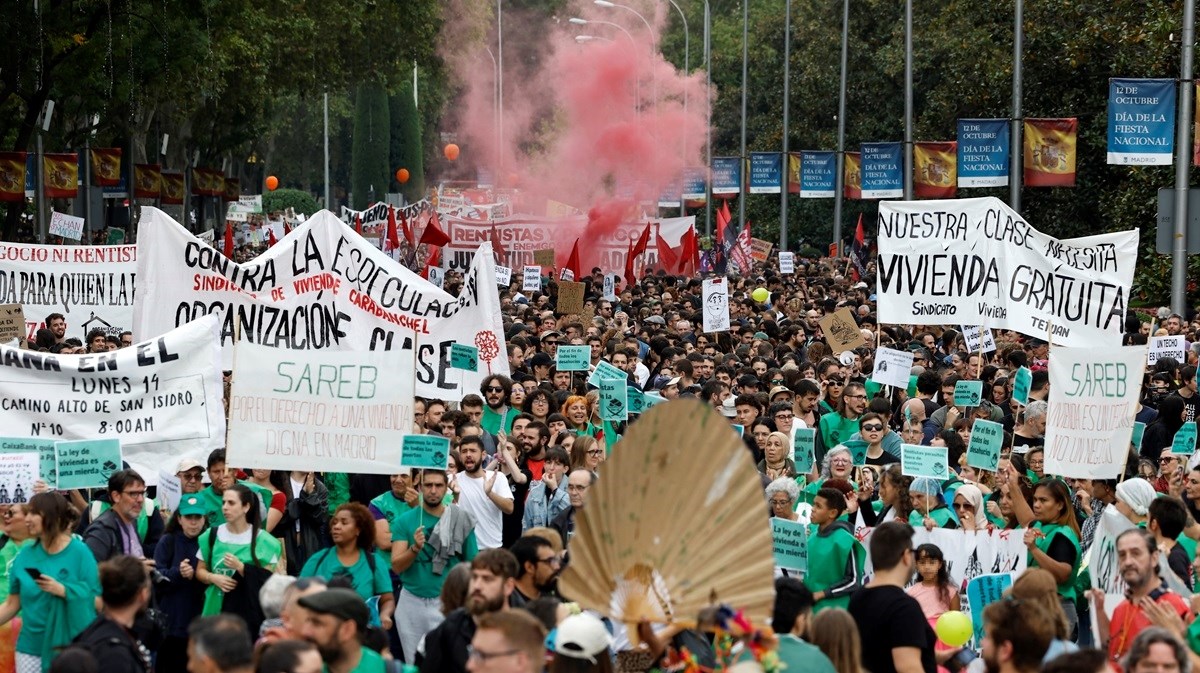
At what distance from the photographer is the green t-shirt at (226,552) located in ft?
30.0

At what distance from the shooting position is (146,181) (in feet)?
151

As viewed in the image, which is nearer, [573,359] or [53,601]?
[53,601]

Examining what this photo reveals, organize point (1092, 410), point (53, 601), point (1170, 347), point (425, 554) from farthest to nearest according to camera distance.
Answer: point (1170, 347) < point (1092, 410) < point (425, 554) < point (53, 601)

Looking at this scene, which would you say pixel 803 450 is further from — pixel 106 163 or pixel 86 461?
pixel 106 163

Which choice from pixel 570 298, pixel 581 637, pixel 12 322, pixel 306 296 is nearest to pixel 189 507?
pixel 581 637

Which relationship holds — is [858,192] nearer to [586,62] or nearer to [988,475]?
[586,62]

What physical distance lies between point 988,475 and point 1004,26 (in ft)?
102

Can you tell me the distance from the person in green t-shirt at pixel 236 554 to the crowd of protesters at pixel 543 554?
0.01 meters

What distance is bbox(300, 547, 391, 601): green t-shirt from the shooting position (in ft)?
29.4

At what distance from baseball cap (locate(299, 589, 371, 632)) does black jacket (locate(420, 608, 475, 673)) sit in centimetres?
55

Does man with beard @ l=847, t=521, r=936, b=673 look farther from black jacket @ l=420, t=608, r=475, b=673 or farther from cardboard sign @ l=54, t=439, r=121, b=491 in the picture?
cardboard sign @ l=54, t=439, r=121, b=491

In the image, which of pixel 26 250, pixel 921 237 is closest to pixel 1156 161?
pixel 921 237

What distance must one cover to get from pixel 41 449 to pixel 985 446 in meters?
5.33

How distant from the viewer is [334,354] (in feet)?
34.4
